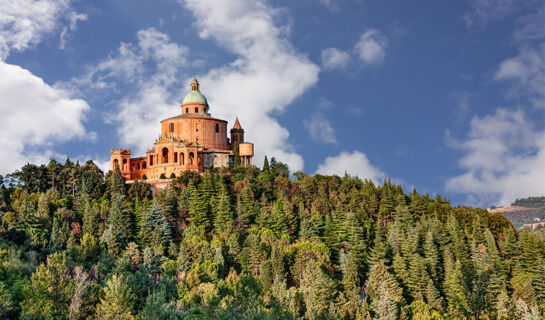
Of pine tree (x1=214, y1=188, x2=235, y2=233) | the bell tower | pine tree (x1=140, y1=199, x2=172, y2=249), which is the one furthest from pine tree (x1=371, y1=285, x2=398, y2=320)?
the bell tower

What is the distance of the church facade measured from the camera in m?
83.7

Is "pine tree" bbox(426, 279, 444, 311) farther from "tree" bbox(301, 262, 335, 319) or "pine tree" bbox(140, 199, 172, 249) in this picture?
"pine tree" bbox(140, 199, 172, 249)

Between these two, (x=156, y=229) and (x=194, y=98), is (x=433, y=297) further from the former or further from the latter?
(x=194, y=98)

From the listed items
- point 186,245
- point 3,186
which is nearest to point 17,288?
point 186,245

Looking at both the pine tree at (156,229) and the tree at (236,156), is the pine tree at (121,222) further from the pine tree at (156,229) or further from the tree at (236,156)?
the tree at (236,156)

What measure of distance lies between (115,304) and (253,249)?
64.5 ft

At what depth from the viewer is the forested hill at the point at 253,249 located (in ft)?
158

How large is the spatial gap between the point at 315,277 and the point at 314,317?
949 cm

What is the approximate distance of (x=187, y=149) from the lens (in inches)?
3292

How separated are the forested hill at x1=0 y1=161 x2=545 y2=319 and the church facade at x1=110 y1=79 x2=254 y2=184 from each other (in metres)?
6.03

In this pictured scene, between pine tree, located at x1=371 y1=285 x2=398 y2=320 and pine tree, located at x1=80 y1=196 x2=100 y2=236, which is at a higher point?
pine tree, located at x1=80 y1=196 x2=100 y2=236

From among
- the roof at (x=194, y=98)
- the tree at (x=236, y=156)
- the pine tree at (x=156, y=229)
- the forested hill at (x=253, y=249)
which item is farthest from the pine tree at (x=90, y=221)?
the roof at (x=194, y=98)

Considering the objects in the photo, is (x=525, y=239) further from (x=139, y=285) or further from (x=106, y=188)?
(x=106, y=188)

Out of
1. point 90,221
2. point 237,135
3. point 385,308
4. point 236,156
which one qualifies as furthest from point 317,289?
point 237,135
